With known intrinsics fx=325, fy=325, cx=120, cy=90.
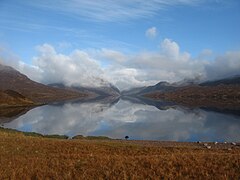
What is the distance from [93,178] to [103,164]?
311 centimetres

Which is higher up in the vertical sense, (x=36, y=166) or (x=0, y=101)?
(x=0, y=101)

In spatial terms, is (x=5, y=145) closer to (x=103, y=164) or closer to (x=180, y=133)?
(x=103, y=164)

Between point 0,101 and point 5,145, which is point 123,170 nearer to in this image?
point 5,145

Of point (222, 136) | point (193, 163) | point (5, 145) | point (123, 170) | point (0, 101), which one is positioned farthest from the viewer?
point (0, 101)

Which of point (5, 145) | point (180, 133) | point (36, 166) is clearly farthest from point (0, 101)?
point (36, 166)

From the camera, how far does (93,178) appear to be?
16469 millimetres

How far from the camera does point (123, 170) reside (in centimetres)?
1739

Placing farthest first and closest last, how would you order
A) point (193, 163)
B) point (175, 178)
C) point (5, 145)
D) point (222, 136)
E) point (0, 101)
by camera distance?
1. point (0, 101)
2. point (222, 136)
3. point (5, 145)
4. point (193, 163)
5. point (175, 178)

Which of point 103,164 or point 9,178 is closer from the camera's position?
point 9,178

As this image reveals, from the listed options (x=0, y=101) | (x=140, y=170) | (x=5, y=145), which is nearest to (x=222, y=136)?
(x=5, y=145)

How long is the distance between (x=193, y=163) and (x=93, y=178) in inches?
241

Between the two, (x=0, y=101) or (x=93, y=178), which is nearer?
(x=93, y=178)

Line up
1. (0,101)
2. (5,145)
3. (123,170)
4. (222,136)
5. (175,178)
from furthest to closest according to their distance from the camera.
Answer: (0,101)
(222,136)
(5,145)
(123,170)
(175,178)

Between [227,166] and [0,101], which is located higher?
[0,101]
